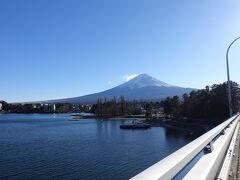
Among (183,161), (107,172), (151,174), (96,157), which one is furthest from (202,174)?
(96,157)

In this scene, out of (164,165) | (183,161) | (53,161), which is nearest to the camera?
(164,165)

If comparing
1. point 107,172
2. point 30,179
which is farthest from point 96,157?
point 30,179

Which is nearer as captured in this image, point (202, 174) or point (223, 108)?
point (202, 174)

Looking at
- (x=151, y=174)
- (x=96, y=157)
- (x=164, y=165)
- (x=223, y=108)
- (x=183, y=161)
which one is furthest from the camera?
(x=223, y=108)

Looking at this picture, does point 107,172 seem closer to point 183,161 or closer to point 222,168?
point 222,168

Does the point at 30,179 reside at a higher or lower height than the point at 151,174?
lower

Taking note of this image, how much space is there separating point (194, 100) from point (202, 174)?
104 metres

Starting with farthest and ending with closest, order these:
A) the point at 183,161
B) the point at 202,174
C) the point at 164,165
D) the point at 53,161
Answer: the point at 53,161 → the point at 202,174 → the point at 183,161 → the point at 164,165

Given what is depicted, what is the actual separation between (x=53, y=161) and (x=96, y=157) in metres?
6.05

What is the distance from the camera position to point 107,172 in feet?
112

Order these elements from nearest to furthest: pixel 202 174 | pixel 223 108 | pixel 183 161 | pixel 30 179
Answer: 1. pixel 183 161
2. pixel 202 174
3. pixel 30 179
4. pixel 223 108

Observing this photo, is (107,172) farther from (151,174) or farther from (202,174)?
(151,174)

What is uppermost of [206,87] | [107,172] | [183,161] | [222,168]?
[206,87]

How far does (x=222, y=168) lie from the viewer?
721 cm
